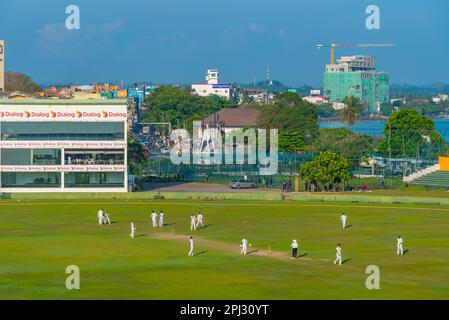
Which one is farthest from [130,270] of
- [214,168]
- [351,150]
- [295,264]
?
[351,150]

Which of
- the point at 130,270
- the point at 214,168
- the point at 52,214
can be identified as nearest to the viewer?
the point at 130,270

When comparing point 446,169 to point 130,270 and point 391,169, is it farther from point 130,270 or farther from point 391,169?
point 130,270

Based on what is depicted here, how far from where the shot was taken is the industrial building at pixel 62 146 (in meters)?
133

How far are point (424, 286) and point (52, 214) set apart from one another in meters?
52.1

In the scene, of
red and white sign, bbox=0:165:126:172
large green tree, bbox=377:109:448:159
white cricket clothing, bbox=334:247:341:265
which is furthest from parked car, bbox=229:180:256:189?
white cricket clothing, bbox=334:247:341:265

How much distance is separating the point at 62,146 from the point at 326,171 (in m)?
31.7

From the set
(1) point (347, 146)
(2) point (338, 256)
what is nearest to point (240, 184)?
A: (1) point (347, 146)

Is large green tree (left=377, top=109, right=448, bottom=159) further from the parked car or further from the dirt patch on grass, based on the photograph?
the dirt patch on grass

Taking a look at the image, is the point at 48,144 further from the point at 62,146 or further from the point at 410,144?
the point at 410,144

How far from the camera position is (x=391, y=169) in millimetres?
169875

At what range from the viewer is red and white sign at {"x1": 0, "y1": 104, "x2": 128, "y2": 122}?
134250 millimetres

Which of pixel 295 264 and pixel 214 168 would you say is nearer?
pixel 295 264

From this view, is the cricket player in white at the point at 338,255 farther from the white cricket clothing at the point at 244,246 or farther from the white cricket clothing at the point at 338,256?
the white cricket clothing at the point at 244,246

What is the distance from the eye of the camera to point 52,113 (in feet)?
441
